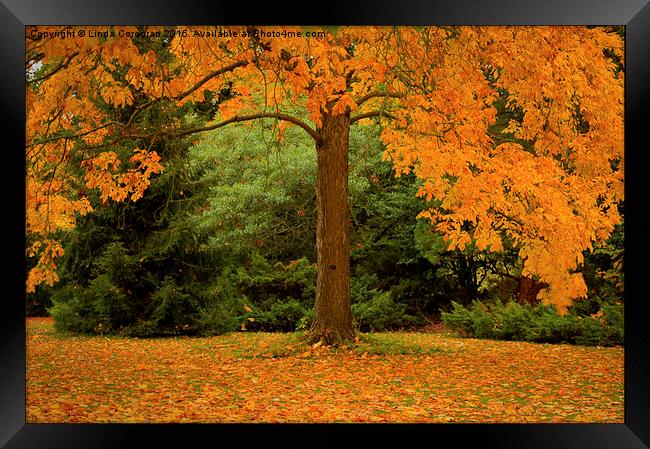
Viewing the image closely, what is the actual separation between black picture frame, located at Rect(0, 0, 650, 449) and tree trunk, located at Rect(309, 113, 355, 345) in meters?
3.77

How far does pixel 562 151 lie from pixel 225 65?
451 centimetres

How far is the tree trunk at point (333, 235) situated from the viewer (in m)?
8.88

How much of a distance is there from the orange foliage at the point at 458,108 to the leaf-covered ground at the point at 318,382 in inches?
48.8

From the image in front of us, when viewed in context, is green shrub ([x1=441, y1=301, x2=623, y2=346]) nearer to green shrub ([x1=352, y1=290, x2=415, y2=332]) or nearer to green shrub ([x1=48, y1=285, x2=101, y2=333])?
green shrub ([x1=352, y1=290, x2=415, y2=332])

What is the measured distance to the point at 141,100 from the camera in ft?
29.6

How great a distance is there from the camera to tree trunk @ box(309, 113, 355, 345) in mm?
8883

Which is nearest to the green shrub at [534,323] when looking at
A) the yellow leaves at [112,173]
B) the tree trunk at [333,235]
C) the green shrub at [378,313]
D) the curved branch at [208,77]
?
the green shrub at [378,313]

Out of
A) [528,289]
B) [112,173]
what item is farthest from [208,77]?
[528,289]
